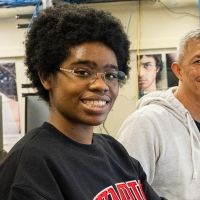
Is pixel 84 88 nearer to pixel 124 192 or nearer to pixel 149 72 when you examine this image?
pixel 124 192

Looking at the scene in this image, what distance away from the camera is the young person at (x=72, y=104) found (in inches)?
33.9

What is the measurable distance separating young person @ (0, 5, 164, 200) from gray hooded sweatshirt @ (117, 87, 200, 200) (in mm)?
373

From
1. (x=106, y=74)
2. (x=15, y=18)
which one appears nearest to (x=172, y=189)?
(x=106, y=74)

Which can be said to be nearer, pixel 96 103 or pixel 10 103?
pixel 96 103

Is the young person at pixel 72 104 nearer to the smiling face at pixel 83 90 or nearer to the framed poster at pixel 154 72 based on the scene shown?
the smiling face at pixel 83 90

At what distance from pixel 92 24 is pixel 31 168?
39cm

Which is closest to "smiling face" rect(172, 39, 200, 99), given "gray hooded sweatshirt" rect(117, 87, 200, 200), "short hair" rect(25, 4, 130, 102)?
"gray hooded sweatshirt" rect(117, 87, 200, 200)

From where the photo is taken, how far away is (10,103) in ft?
11.9

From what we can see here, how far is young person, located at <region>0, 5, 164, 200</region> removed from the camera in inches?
33.9

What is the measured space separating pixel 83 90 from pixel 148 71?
2535 mm

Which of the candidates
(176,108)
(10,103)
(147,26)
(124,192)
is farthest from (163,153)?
(10,103)

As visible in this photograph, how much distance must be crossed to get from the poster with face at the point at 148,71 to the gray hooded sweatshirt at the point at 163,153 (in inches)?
73.4

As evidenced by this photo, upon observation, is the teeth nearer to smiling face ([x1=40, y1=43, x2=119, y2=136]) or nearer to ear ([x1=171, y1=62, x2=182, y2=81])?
smiling face ([x1=40, y1=43, x2=119, y2=136])

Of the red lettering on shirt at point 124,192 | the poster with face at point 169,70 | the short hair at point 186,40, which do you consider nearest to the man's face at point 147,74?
the poster with face at point 169,70
